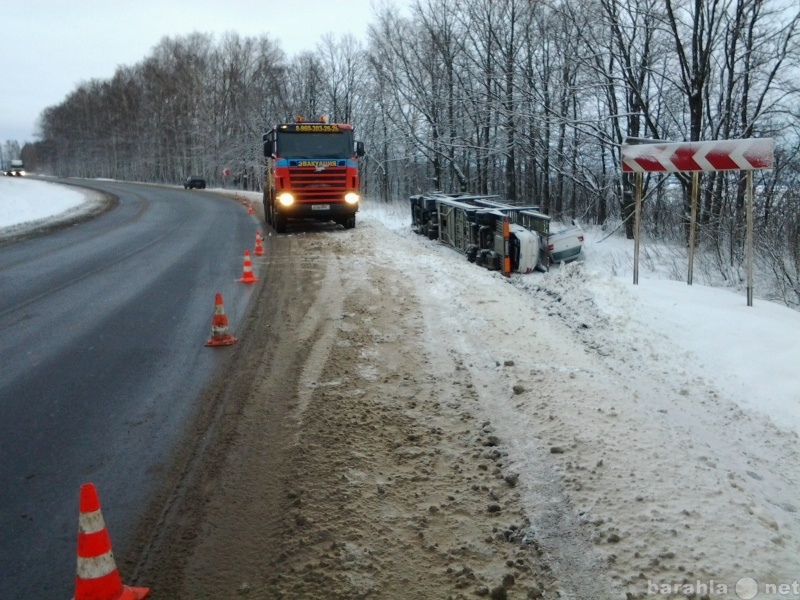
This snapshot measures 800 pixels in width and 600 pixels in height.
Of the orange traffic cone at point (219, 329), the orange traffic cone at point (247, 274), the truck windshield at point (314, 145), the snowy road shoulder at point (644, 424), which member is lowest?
the snowy road shoulder at point (644, 424)

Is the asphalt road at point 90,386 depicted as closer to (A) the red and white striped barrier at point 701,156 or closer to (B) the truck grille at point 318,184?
(B) the truck grille at point 318,184

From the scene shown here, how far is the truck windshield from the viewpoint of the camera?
734 inches

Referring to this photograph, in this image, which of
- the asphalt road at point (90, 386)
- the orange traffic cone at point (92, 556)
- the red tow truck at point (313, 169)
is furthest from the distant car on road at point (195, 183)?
the orange traffic cone at point (92, 556)

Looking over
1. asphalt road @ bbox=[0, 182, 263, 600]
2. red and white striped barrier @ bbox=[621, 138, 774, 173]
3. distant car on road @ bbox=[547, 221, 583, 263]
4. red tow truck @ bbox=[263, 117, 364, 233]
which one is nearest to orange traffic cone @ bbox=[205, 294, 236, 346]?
asphalt road @ bbox=[0, 182, 263, 600]

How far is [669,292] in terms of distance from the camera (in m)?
9.00

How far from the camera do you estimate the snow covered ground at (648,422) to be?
3.23 m

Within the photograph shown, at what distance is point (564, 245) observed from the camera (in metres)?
12.6

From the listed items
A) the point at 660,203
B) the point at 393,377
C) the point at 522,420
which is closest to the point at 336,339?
the point at 393,377

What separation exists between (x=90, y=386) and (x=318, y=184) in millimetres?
13572

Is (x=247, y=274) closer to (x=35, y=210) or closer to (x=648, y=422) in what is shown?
(x=648, y=422)

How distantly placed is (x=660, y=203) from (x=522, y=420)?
16.4 m

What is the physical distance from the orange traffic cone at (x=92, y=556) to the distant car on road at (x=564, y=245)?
10.8 m

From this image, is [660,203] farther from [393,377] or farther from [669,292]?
[393,377]

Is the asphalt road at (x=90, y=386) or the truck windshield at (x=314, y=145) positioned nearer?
the asphalt road at (x=90, y=386)
